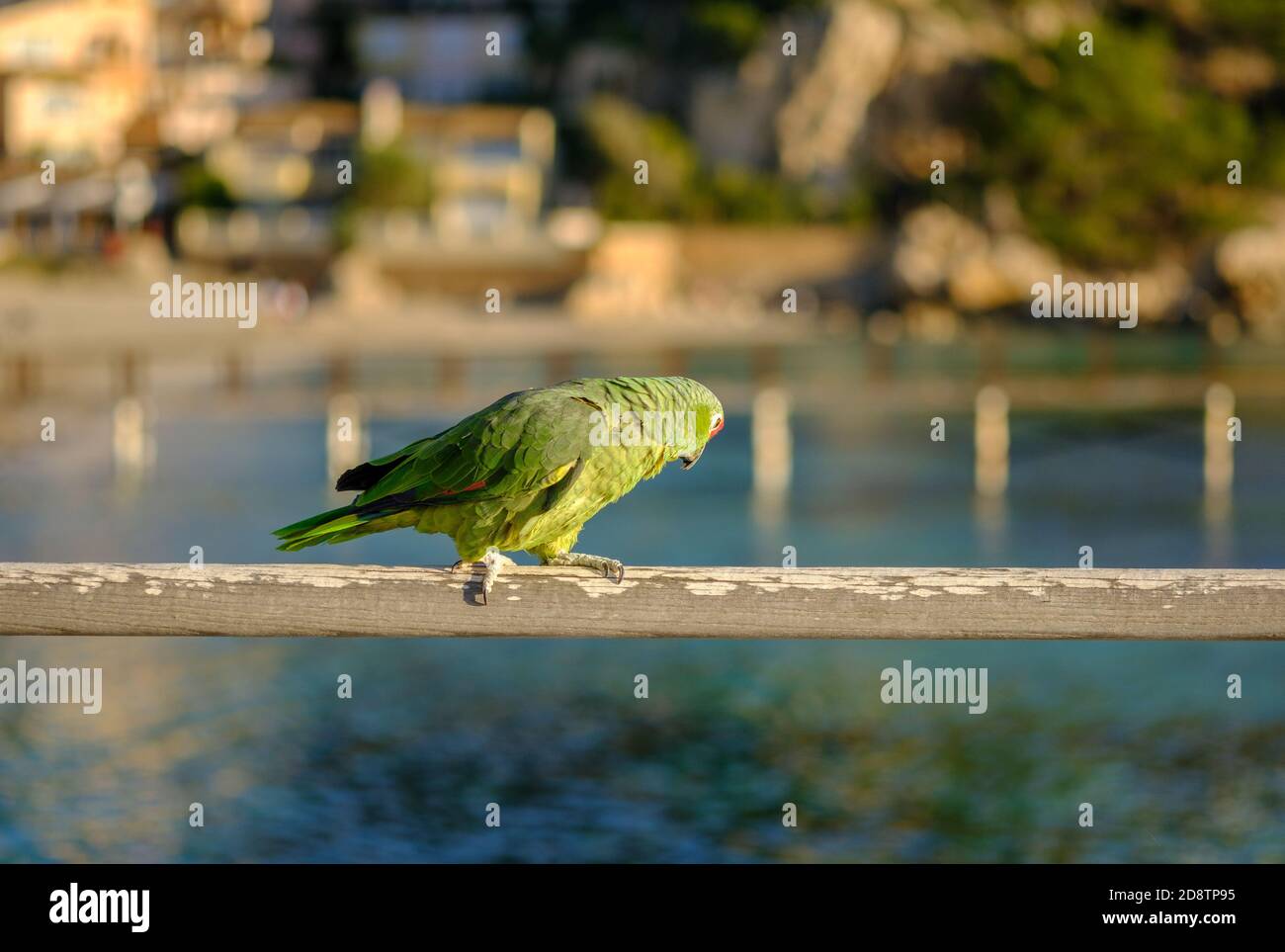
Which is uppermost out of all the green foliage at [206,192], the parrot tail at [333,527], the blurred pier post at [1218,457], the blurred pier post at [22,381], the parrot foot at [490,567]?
the green foliage at [206,192]

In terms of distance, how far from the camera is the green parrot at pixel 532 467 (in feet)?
11.1

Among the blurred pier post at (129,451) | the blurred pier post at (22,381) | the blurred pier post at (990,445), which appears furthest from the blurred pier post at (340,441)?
the blurred pier post at (990,445)

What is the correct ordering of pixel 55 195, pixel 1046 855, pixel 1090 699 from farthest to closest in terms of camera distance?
pixel 55 195 → pixel 1090 699 → pixel 1046 855

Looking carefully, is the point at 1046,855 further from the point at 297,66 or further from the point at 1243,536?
the point at 297,66

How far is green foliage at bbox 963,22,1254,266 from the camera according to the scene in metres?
66.7

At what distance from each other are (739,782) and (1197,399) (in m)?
23.4

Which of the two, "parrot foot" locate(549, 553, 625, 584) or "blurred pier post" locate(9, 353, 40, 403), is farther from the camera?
"blurred pier post" locate(9, 353, 40, 403)

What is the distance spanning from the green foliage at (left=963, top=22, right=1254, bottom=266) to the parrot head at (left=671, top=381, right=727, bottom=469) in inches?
2589

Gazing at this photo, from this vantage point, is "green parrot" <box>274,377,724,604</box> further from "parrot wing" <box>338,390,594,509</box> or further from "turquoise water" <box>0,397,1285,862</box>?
"turquoise water" <box>0,397,1285,862</box>

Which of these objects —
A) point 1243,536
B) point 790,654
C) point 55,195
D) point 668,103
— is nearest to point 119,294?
point 55,195

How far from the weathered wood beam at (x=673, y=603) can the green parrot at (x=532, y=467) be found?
0.18m

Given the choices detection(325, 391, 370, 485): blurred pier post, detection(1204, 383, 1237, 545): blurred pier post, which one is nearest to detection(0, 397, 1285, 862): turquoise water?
detection(325, 391, 370, 485): blurred pier post

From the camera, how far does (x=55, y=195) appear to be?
6119cm

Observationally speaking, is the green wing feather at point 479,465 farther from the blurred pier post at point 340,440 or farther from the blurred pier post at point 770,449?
the blurred pier post at point 770,449
